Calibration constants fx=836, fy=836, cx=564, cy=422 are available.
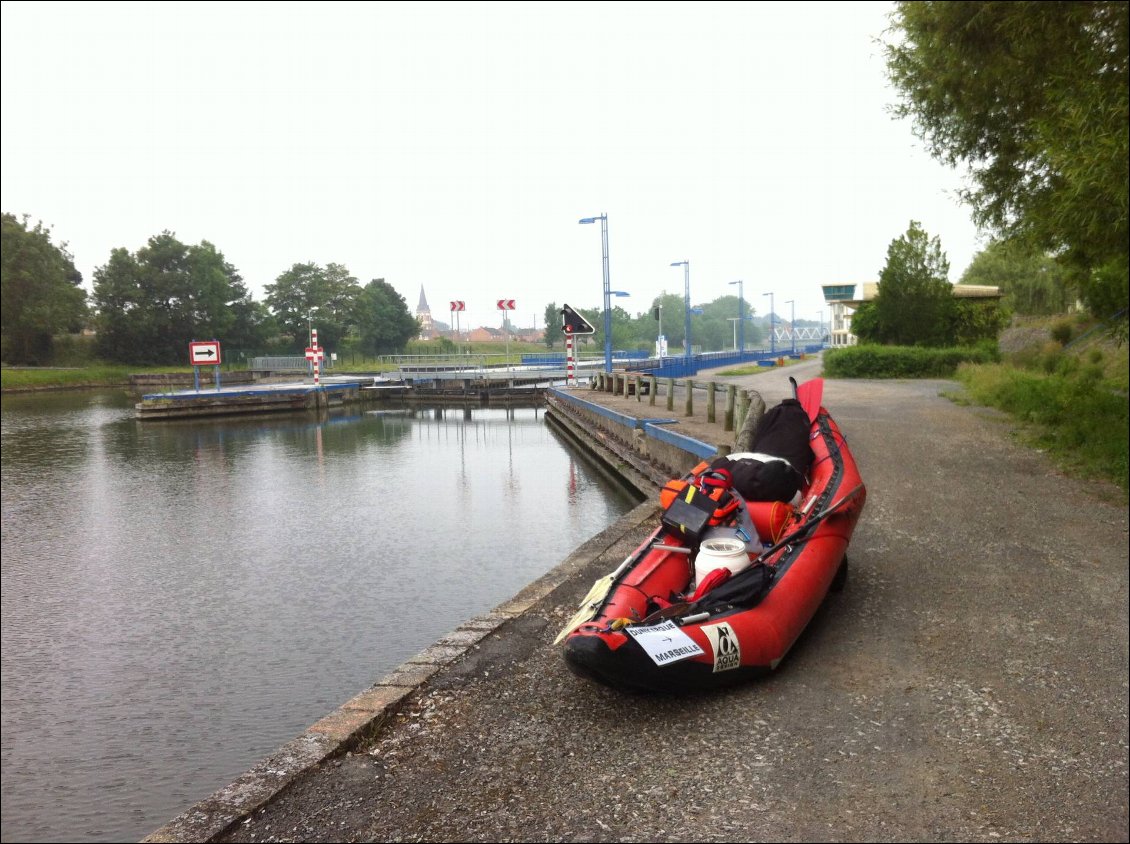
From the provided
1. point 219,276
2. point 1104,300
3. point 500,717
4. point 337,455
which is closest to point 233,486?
point 337,455

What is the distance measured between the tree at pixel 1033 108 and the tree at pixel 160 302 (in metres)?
69.2

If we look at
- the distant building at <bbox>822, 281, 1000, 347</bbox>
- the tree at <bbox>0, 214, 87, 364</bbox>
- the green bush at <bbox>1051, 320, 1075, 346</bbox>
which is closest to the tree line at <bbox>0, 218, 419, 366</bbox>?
the tree at <bbox>0, 214, 87, 364</bbox>

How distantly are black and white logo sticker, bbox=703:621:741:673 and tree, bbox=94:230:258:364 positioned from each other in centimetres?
7365

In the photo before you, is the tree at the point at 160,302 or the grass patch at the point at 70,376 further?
the tree at the point at 160,302

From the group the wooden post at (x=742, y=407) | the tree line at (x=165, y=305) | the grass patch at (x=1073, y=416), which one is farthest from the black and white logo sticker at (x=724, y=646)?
the tree line at (x=165, y=305)

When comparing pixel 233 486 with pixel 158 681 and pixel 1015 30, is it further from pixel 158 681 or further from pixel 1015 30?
pixel 1015 30

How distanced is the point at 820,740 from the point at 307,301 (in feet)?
275

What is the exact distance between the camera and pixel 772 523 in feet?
18.3

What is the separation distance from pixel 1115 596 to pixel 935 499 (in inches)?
109

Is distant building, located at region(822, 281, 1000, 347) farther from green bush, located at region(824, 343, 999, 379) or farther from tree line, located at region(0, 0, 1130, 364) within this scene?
green bush, located at region(824, 343, 999, 379)

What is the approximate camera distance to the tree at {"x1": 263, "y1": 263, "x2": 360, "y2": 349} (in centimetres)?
8162

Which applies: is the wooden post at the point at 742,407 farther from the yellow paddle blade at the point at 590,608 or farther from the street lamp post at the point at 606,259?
the street lamp post at the point at 606,259

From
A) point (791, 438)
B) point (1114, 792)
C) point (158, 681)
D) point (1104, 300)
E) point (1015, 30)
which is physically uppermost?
point (1015, 30)

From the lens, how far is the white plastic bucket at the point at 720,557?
193 inches
